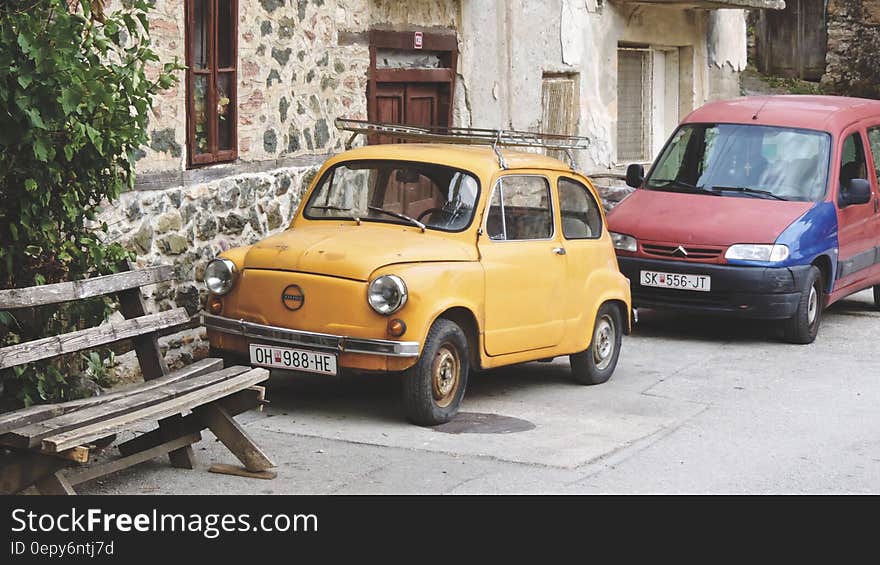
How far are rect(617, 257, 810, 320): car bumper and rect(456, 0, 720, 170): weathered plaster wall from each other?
4.30 m

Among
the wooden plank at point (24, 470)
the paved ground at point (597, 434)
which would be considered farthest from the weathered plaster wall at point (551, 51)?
the wooden plank at point (24, 470)

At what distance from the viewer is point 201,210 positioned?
34.8 ft

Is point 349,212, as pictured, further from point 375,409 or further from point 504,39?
point 504,39

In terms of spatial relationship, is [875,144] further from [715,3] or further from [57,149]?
[57,149]

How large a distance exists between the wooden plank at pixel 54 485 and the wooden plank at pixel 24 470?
28mm

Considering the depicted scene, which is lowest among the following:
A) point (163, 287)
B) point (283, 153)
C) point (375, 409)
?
point (375, 409)

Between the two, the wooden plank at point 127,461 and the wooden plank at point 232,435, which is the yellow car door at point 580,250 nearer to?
the wooden plank at point 232,435

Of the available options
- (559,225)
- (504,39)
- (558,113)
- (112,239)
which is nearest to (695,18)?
(558,113)

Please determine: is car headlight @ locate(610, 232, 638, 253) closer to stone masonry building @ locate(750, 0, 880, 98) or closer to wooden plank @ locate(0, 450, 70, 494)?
wooden plank @ locate(0, 450, 70, 494)

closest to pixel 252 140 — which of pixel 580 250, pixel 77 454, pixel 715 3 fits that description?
pixel 580 250

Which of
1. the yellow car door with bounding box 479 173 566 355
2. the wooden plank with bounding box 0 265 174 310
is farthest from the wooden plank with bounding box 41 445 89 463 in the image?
the yellow car door with bounding box 479 173 566 355

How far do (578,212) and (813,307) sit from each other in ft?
10.4

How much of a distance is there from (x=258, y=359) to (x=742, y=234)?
16.2ft

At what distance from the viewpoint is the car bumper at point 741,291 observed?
11.6 metres
